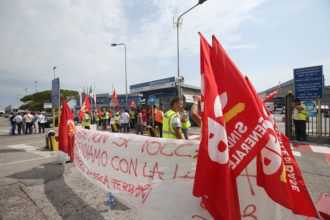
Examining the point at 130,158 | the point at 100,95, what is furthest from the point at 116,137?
the point at 100,95

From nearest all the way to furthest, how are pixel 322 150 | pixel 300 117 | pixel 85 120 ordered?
pixel 322 150, pixel 300 117, pixel 85 120

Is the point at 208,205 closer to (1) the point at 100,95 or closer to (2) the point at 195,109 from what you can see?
(2) the point at 195,109

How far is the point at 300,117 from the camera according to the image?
765cm

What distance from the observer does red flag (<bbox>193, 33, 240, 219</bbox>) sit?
1.34 metres

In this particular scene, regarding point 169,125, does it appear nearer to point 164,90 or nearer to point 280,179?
point 280,179

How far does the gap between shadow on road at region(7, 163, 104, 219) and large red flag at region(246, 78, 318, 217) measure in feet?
7.57

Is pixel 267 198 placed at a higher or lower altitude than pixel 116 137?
lower

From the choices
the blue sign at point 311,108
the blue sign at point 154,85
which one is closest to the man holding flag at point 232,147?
the blue sign at point 311,108

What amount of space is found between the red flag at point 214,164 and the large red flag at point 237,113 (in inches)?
5.0

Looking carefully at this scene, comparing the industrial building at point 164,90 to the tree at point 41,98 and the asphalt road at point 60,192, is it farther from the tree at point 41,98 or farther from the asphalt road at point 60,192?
the tree at point 41,98

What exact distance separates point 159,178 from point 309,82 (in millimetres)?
9251

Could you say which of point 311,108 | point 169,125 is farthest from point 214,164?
point 311,108

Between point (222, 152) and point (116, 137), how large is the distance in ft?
6.21

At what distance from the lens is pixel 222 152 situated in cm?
136
